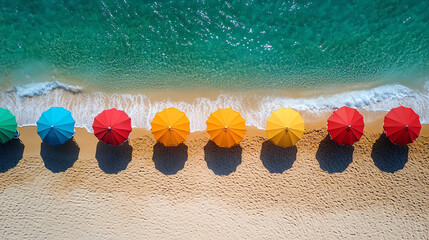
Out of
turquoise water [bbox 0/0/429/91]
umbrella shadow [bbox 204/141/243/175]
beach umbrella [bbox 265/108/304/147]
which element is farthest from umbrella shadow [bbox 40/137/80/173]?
beach umbrella [bbox 265/108/304/147]

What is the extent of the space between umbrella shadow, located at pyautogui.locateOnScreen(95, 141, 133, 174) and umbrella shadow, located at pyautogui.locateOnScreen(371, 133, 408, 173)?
11.3 meters

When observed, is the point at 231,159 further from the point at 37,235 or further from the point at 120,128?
the point at 37,235

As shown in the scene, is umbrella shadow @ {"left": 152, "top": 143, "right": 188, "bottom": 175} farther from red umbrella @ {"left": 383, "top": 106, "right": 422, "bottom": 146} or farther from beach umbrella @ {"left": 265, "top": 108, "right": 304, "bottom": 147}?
red umbrella @ {"left": 383, "top": 106, "right": 422, "bottom": 146}

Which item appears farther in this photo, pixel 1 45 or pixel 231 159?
pixel 1 45

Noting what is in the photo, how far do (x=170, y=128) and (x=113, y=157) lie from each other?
3.34 meters

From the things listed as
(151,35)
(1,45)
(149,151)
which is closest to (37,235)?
(149,151)

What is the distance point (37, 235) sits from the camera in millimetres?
14047

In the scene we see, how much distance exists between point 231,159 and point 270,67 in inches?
201

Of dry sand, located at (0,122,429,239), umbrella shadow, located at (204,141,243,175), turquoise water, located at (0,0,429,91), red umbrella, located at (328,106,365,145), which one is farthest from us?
turquoise water, located at (0,0,429,91)

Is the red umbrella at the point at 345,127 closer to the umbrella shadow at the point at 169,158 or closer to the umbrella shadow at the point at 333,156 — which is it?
the umbrella shadow at the point at 333,156

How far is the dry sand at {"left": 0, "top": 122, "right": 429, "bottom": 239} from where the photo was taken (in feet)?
46.4

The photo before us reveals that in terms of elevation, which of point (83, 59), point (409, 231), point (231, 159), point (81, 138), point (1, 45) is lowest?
point (409, 231)

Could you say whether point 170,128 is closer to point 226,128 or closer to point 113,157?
point 226,128

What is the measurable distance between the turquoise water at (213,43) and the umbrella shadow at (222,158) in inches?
125
